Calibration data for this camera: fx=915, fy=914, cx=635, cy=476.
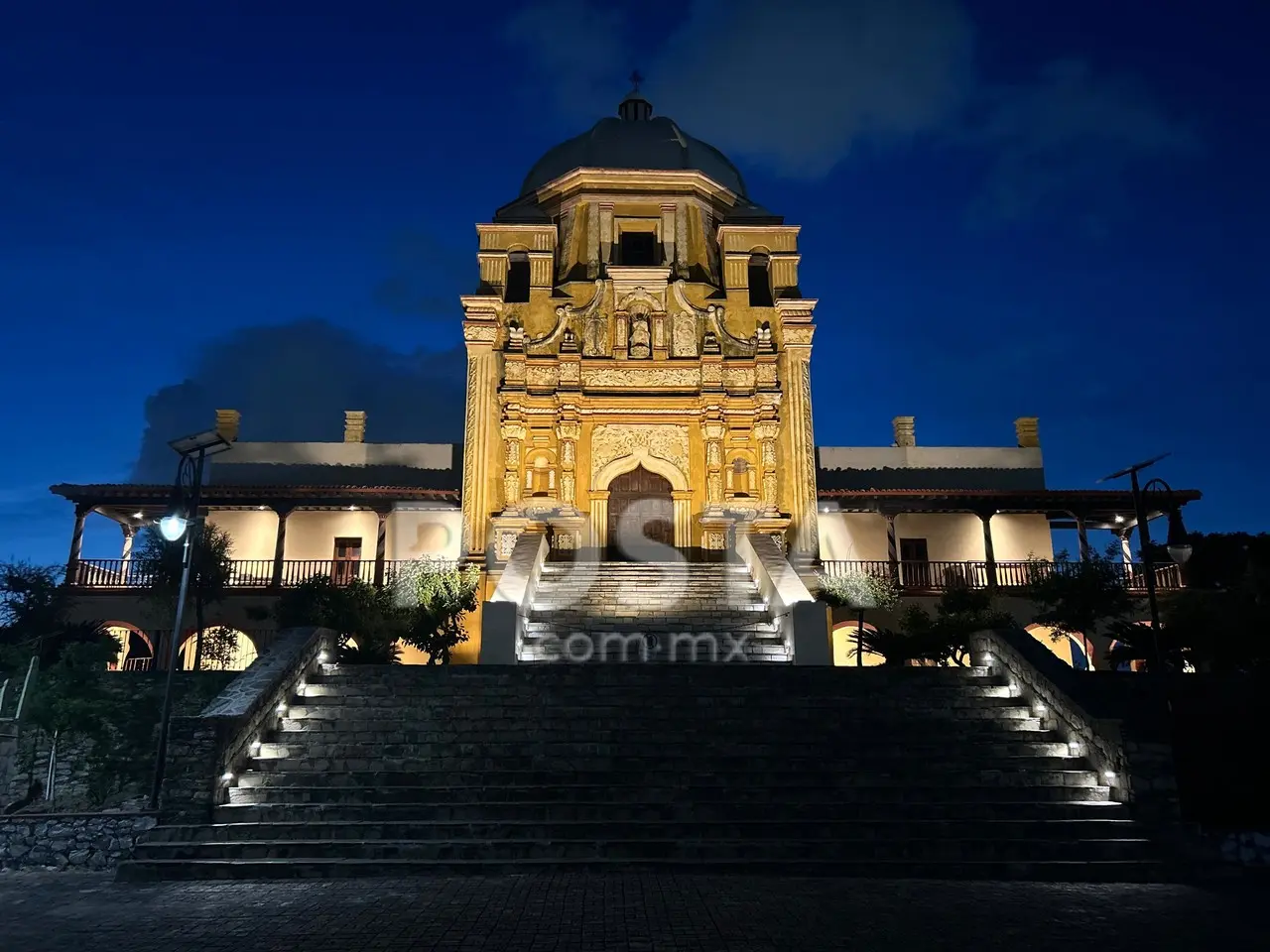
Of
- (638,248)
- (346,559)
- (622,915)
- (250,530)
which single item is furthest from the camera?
(250,530)

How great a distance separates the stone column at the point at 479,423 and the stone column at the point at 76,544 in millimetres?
10505

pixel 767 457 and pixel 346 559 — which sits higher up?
pixel 767 457

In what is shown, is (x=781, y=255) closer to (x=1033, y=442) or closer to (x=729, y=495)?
(x=729, y=495)

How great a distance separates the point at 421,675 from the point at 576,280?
16.2 meters

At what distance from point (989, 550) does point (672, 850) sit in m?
19.6

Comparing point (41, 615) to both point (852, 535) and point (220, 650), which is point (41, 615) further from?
point (852, 535)

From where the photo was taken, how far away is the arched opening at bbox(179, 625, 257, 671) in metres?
19.2

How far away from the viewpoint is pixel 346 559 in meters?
27.0

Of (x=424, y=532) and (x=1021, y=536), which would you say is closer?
(x=424, y=532)

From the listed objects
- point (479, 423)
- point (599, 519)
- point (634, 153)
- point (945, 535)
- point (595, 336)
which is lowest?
point (599, 519)

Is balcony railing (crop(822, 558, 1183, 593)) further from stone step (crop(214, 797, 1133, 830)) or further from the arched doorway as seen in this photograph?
stone step (crop(214, 797, 1133, 830))

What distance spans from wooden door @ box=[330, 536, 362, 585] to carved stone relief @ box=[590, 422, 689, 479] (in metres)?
7.83

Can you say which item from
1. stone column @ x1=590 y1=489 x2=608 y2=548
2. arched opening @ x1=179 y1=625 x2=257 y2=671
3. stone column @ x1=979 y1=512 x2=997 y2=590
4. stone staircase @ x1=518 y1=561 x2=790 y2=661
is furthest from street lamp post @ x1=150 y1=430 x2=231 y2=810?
stone column @ x1=979 y1=512 x2=997 y2=590

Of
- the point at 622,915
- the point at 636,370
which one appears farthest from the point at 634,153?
the point at 622,915
